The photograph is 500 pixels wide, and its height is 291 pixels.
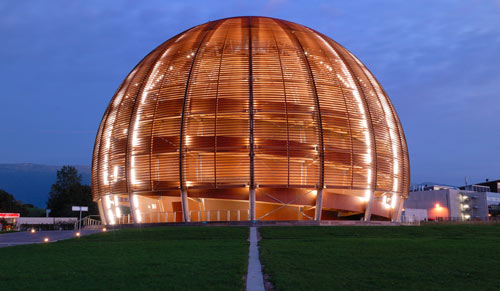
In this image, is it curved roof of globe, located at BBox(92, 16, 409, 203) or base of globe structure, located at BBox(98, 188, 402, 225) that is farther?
base of globe structure, located at BBox(98, 188, 402, 225)

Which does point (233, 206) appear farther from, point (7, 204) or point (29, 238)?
point (7, 204)

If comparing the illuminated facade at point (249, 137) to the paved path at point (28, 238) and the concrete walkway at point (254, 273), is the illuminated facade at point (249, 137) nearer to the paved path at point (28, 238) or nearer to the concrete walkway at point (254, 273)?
the paved path at point (28, 238)

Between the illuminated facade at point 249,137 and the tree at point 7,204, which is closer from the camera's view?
the illuminated facade at point 249,137

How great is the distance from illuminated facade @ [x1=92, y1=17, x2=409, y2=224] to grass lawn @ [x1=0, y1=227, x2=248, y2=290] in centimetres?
1308

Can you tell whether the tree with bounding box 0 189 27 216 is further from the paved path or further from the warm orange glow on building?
the warm orange glow on building

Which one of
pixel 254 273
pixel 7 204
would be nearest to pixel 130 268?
pixel 254 273

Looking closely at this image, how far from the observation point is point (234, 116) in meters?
30.6

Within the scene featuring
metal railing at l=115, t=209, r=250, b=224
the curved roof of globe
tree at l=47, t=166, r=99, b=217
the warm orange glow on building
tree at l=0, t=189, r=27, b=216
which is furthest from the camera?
the warm orange glow on building

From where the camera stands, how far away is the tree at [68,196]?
3538 inches

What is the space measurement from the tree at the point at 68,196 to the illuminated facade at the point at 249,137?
58.0 metres

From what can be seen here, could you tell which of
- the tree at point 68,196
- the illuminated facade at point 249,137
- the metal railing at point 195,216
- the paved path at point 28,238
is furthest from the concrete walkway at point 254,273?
the tree at point 68,196

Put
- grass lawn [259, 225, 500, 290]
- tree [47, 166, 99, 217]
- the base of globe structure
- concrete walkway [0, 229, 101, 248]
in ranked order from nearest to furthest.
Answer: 1. grass lawn [259, 225, 500, 290]
2. concrete walkway [0, 229, 101, 248]
3. the base of globe structure
4. tree [47, 166, 99, 217]

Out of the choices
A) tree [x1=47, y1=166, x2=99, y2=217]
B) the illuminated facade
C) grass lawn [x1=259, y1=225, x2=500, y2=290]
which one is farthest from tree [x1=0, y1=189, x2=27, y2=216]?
grass lawn [x1=259, y1=225, x2=500, y2=290]

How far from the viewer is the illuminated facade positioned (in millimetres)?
30062
